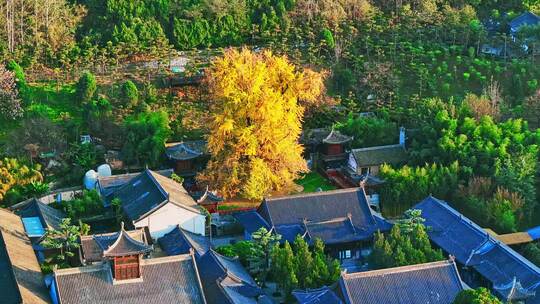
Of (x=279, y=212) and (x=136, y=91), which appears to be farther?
(x=136, y=91)

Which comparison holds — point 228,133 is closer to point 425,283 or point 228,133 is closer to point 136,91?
point 136,91

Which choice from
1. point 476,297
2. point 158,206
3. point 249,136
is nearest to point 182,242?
point 158,206

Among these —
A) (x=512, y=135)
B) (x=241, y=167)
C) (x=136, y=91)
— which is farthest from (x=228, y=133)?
(x=512, y=135)

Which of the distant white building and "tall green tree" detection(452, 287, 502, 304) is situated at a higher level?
"tall green tree" detection(452, 287, 502, 304)

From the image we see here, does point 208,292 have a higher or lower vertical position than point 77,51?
lower

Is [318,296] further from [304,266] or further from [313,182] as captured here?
[313,182]

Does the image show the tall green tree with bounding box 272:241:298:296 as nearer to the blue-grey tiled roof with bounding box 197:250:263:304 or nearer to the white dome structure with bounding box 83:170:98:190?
the blue-grey tiled roof with bounding box 197:250:263:304

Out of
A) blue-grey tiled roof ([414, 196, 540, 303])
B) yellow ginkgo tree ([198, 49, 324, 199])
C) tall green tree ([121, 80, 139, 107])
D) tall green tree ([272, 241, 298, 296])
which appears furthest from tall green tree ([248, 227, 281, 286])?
tall green tree ([121, 80, 139, 107])
